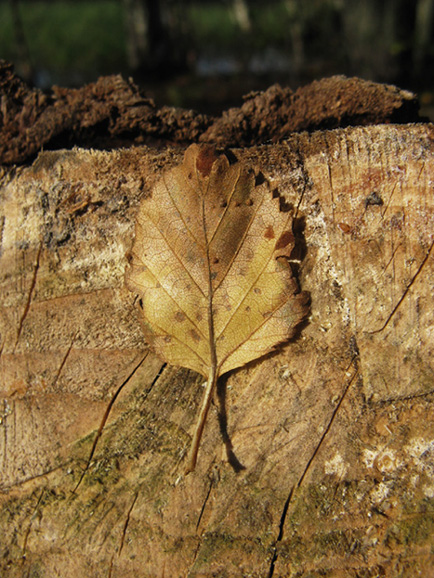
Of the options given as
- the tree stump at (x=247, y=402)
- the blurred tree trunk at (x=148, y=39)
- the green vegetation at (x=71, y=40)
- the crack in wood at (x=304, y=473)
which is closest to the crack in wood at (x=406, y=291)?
the tree stump at (x=247, y=402)

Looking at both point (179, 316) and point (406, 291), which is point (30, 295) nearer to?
point (179, 316)

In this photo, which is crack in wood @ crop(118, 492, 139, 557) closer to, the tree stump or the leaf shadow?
the tree stump

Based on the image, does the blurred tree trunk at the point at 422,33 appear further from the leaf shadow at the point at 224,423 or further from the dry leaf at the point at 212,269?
the leaf shadow at the point at 224,423

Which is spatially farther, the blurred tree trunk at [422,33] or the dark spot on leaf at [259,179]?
the blurred tree trunk at [422,33]

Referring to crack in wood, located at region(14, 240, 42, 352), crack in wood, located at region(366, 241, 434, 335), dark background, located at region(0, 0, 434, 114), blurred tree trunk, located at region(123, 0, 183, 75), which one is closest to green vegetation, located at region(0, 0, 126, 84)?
dark background, located at region(0, 0, 434, 114)

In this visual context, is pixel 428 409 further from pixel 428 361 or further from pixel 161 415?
pixel 161 415

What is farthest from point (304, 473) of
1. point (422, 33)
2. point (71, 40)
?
point (71, 40)
